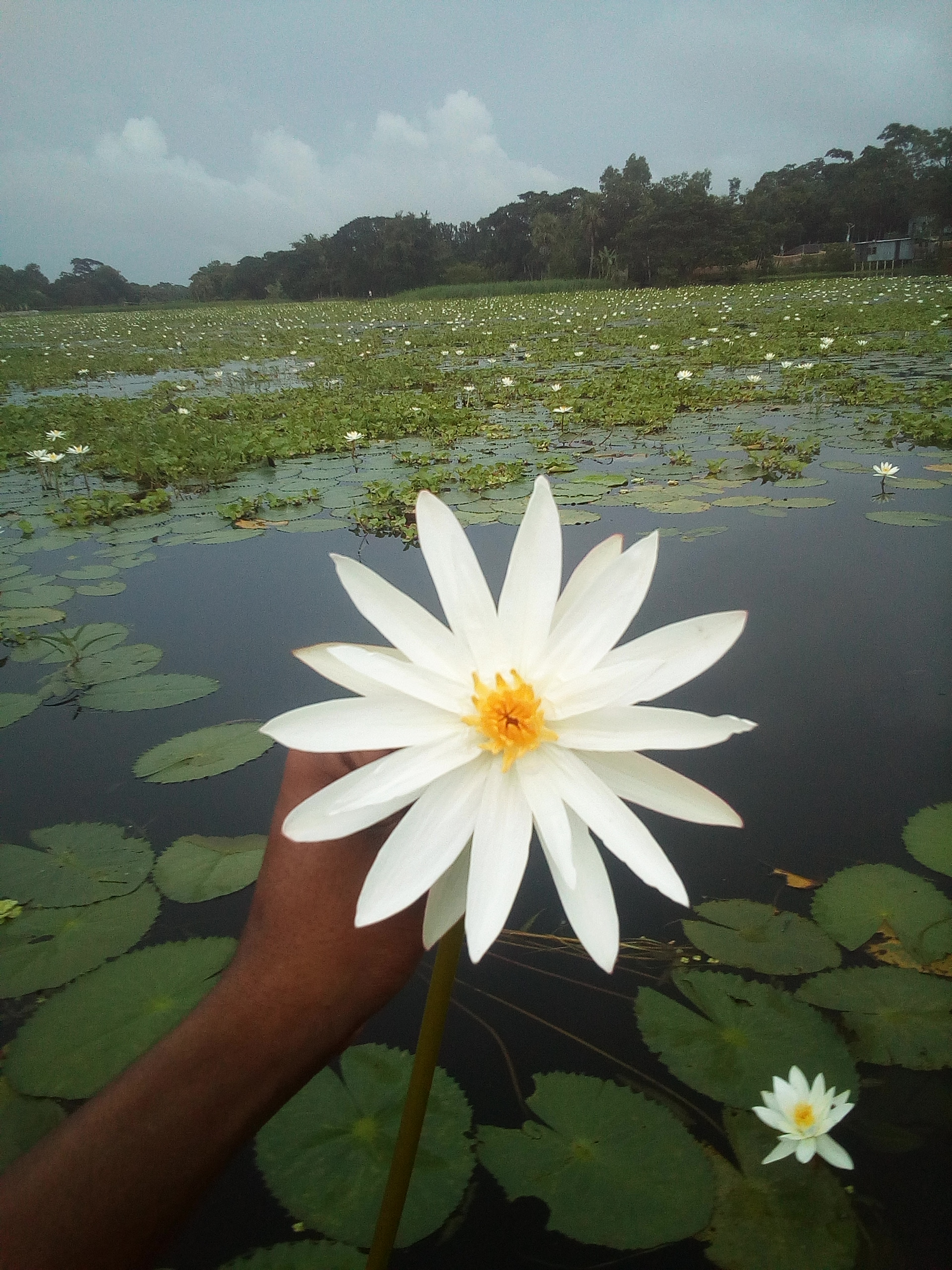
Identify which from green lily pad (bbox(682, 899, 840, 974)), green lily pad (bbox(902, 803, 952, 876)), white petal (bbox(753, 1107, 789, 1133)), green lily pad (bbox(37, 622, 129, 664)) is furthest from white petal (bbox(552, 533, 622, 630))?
green lily pad (bbox(37, 622, 129, 664))

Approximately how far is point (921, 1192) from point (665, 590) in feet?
5.34

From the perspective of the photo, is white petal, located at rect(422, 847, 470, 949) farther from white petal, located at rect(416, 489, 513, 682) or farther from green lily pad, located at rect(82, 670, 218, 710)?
green lily pad, located at rect(82, 670, 218, 710)

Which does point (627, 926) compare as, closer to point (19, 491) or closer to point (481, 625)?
point (481, 625)

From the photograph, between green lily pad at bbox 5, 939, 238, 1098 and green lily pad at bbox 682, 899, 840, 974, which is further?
green lily pad at bbox 682, 899, 840, 974

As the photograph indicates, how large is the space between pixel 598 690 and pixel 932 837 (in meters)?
1.12

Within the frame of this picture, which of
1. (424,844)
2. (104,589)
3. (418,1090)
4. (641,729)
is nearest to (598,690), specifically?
(641,729)

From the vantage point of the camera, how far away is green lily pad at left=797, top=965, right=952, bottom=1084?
0.95 meters

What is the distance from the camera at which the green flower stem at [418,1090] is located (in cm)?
43

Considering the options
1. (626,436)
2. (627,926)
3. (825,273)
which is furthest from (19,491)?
(825,273)

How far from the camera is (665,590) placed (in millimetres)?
→ 2260

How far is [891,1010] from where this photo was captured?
1003 millimetres

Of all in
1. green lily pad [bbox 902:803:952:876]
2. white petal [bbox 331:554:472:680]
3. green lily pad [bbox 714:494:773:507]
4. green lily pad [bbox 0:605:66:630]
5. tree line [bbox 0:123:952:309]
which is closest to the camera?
white petal [bbox 331:554:472:680]

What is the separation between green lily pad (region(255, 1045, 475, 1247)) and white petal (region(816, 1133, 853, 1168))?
15.8 inches

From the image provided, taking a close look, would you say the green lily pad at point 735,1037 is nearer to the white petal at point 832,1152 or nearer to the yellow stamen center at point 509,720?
the white petal at point 832,1152
